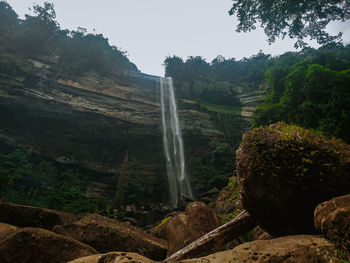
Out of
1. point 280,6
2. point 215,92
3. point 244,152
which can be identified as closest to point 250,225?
point 244,152

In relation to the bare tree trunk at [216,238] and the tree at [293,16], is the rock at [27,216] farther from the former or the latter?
the tree at [293,16]

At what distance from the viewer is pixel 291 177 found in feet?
8.48

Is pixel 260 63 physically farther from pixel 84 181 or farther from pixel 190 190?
pixel 84 181

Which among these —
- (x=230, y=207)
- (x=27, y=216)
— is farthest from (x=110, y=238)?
(x=230, y=207)

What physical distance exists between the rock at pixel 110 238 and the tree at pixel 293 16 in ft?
39.4

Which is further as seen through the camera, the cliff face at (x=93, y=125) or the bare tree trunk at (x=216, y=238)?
the cliff face at (x=93, y=125)

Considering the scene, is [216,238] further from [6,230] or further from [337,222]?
[6,230]

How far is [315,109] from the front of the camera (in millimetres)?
8484

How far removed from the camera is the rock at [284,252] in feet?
5.80

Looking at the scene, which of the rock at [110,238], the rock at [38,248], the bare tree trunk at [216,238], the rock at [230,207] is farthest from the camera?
the rock at [230,207]

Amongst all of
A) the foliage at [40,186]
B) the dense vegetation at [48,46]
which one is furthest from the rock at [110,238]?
the dense vegetation at [48,46]

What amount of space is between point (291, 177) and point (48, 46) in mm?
26999

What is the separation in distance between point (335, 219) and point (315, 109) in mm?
8368

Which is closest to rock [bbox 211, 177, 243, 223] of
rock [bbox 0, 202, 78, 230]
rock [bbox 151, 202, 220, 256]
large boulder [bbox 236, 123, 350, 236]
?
rock [bbox 151, 202, 220, 256]
